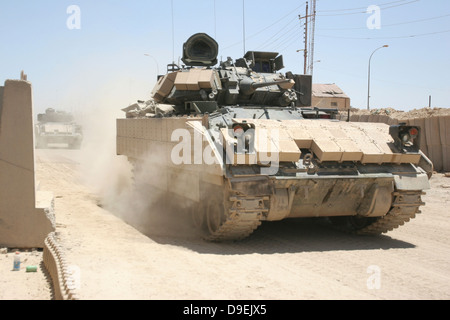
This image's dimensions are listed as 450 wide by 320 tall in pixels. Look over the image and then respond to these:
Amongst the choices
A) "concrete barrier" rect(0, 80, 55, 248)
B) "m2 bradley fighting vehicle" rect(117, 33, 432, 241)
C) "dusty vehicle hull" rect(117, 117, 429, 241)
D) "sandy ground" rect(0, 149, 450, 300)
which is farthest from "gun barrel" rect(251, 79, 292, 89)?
"concrete barrier" rect(0, 80, 55, 248)

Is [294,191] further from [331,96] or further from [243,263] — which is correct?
[331,96]

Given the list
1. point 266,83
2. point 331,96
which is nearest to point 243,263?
point 266,83

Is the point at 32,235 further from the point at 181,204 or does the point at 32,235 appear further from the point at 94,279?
the point at 181,204

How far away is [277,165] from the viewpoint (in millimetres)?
8336

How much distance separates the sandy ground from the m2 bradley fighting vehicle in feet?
1.74

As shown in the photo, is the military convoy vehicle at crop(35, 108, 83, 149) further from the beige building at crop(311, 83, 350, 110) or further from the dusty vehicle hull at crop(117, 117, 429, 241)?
the dusty vehicle hull at crop(117, 117, 429, 241)

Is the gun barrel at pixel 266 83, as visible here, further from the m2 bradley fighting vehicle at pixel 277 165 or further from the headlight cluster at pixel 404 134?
the headlight cluster at pixel 404 134

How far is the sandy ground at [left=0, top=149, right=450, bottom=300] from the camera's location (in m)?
6.03

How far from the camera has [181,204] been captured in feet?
37.7

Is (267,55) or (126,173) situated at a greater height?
(267,55)

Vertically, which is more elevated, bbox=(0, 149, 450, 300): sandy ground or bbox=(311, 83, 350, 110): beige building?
bbox=(311, 83, 350, 110): beige building
